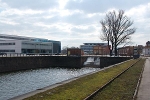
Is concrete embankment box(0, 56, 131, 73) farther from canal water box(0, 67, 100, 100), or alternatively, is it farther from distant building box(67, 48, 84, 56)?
canal water box(0, 67, 100, 100)

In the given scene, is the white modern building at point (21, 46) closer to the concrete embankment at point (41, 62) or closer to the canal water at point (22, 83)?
the concrete embankment at point (41, 62)

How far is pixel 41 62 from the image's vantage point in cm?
6512

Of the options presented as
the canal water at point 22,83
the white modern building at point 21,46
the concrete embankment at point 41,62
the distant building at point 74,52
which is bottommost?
the canal water at point 22,83

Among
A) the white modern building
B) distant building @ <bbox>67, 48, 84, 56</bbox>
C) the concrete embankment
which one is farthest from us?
the white modern building

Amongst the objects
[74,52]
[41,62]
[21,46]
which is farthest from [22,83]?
[21,46]

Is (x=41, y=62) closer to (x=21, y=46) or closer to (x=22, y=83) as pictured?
(x=22, y=83)

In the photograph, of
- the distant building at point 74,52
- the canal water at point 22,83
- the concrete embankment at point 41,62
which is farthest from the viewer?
the distant building at point 74,52

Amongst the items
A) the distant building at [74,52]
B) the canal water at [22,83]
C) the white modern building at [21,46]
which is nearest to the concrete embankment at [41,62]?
the distant building at [74,52]

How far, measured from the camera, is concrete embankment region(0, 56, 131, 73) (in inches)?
1942

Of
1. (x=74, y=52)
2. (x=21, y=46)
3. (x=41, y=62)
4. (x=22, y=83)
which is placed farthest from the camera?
(x=21, y=46)

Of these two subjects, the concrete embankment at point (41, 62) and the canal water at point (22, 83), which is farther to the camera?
the concrete embankment at point (41, 62)

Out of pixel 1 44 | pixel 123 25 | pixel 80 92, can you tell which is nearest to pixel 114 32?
pixel 123 25

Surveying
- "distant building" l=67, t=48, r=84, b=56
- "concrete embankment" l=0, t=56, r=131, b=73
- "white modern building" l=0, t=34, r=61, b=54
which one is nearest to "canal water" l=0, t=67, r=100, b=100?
"concrete embankment" l=0, t=56, r=131, b=73

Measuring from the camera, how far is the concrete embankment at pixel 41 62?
162 ft
